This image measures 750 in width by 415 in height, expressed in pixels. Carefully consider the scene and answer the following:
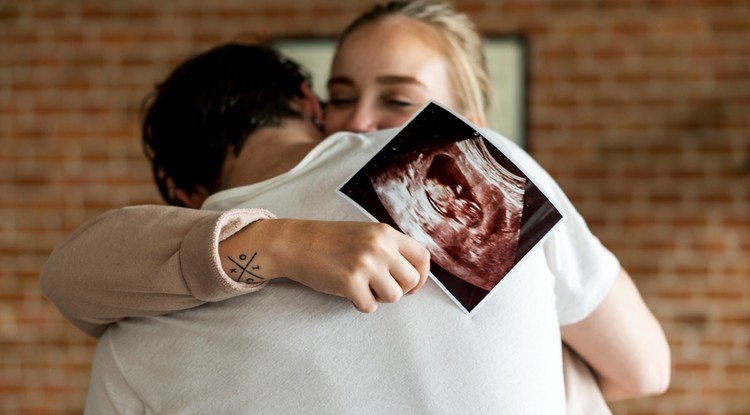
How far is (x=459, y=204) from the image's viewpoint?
3.21ft

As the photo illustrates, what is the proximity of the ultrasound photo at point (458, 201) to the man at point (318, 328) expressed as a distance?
0.10 feet

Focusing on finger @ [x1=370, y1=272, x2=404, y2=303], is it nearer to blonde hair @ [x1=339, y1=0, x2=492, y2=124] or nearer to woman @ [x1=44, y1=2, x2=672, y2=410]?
woman @ [x1=44, y1=2, x2=672, y2=410]

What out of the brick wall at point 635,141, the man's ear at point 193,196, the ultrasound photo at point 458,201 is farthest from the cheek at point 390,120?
the brick wall at point 635,141

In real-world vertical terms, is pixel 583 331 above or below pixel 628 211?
above

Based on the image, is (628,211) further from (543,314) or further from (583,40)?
(543,314)

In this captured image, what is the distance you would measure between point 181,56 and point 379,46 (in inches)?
85.8

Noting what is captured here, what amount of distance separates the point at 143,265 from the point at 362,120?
595 mm

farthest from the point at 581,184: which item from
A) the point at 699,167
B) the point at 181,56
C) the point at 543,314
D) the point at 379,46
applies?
the point at 543,314

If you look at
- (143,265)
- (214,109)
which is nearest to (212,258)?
(143,265)

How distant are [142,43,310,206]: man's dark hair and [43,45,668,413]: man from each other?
0.15 metres

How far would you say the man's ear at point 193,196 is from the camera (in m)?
1.33

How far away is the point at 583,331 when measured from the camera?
120cm

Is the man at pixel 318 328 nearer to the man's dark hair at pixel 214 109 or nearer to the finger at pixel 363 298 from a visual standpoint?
the finger at pixel 363 298

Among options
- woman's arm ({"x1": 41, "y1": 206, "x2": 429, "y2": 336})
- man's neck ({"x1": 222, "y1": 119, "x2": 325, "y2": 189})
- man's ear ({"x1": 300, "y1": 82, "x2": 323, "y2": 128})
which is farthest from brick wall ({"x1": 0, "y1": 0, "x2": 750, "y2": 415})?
woman's arm ({"x1": 41, "y1": 206, "x2": 429, "y2": 336})
